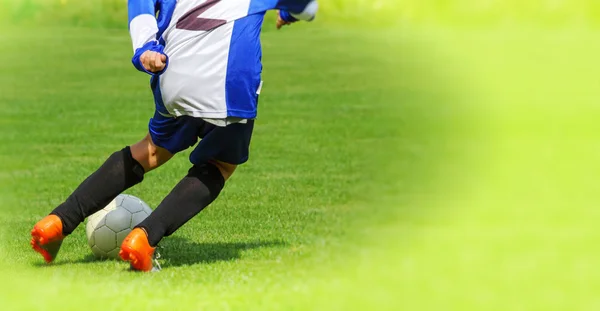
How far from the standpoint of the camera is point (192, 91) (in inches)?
187

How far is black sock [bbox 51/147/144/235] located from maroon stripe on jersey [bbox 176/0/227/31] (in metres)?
0.81

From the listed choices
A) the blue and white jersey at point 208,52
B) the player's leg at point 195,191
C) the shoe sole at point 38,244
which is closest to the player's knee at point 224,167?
the player's leg at point 195,191

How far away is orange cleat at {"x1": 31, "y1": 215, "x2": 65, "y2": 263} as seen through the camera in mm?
4973

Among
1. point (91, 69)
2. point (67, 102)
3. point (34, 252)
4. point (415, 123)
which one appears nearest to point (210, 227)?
point (34, 252)

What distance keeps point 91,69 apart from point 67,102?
2.31 m

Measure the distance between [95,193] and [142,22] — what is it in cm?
95

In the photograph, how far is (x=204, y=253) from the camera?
549cm

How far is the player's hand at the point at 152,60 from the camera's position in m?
4.58

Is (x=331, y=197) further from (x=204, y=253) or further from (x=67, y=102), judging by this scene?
(x=67, y=102)

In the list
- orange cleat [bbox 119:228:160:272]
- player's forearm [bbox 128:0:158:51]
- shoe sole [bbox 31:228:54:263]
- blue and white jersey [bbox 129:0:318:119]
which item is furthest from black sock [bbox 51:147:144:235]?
player's forearm [bbox 128:0:158:51]

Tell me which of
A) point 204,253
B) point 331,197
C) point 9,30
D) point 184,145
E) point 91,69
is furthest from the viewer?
point 9,30

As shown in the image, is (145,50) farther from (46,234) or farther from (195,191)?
(46,234)

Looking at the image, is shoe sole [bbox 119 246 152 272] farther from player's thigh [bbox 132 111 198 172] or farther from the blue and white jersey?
the blue and white jersey

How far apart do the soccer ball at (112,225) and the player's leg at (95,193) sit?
26 cm
